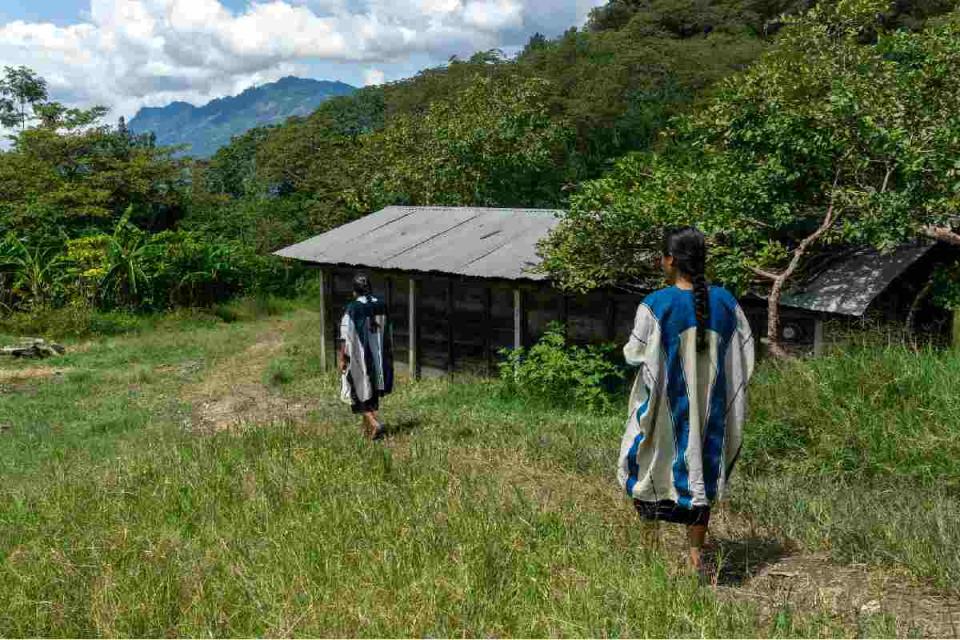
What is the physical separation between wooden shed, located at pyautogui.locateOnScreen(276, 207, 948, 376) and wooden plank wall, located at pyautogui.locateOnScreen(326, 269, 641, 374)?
0.05ft

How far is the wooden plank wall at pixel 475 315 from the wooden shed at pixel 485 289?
16 mm

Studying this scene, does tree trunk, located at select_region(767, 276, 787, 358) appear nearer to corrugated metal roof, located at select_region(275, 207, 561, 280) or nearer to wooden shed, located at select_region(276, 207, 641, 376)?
wooden shed, located at select_region(276, 207, 641, 376)

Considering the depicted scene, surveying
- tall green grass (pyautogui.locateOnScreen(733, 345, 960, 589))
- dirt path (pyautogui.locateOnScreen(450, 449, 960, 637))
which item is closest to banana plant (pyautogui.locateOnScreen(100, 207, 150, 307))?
tall green grass (pyautogui.locateOnScreen(733, 345, 960, 589))

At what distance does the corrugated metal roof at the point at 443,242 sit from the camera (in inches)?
475

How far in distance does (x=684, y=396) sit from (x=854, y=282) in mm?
6046

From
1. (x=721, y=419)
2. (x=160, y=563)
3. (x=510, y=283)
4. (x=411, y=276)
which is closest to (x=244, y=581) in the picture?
(x=160, y=563)

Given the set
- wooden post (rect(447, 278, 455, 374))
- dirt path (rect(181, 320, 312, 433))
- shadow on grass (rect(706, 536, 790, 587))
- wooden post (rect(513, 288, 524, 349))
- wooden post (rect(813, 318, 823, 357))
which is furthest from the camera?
wooden post (rect(447, 278, 455, 374))

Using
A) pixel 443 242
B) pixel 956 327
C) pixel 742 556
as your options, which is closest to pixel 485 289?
pixel 443 242

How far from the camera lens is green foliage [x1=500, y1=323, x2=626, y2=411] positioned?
421 inches

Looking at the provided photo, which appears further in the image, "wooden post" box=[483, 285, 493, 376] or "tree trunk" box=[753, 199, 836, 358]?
"wooden post" box=[483, 285, 493, 376]

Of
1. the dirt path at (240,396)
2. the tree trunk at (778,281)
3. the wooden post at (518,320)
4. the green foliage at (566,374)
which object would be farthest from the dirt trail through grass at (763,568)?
the wooden post at (518,320)

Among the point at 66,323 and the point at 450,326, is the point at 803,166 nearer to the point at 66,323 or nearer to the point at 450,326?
the point at 450,326

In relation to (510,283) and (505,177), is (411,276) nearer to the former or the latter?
(510,283)

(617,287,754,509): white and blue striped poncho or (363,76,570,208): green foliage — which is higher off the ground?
(363,76,570,208): green foliage
